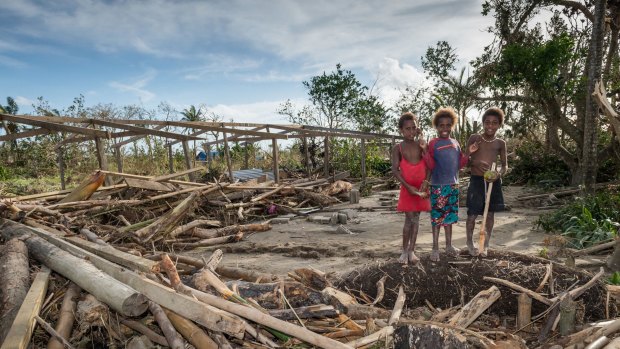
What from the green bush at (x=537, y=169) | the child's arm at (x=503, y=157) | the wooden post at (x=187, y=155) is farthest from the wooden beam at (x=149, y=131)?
the green bush at (x=537, y=169)

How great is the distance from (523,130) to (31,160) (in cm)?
2027

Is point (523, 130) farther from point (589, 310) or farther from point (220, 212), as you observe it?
point (589, 310)

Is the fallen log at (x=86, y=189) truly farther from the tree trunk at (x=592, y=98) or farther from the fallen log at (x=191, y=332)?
the tree trunk at (x=592, y=98)

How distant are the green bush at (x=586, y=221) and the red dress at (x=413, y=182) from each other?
344cm

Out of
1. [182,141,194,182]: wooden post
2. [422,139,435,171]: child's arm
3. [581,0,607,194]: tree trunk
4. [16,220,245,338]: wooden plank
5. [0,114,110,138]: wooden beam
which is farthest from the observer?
[182,141,194,182]: wooden post

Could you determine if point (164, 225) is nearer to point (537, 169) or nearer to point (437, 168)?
point (437, 168)

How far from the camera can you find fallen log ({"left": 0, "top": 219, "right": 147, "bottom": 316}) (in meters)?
2.81

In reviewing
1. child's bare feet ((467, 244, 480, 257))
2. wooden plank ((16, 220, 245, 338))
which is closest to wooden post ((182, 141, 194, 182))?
wooden plank ((16, 220, 245, 338))

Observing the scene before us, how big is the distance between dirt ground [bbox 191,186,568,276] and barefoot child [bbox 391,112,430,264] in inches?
13.3

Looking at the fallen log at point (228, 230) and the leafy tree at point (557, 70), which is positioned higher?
the leafy tree at point (557, 70)

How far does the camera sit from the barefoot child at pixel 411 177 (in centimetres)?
415

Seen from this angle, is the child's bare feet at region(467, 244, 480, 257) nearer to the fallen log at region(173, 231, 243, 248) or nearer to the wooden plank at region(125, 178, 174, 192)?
the fallen log at region(173, 231, 243, 248)

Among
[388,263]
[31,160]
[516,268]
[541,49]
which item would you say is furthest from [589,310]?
[31,160]

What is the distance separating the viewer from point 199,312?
259cm
